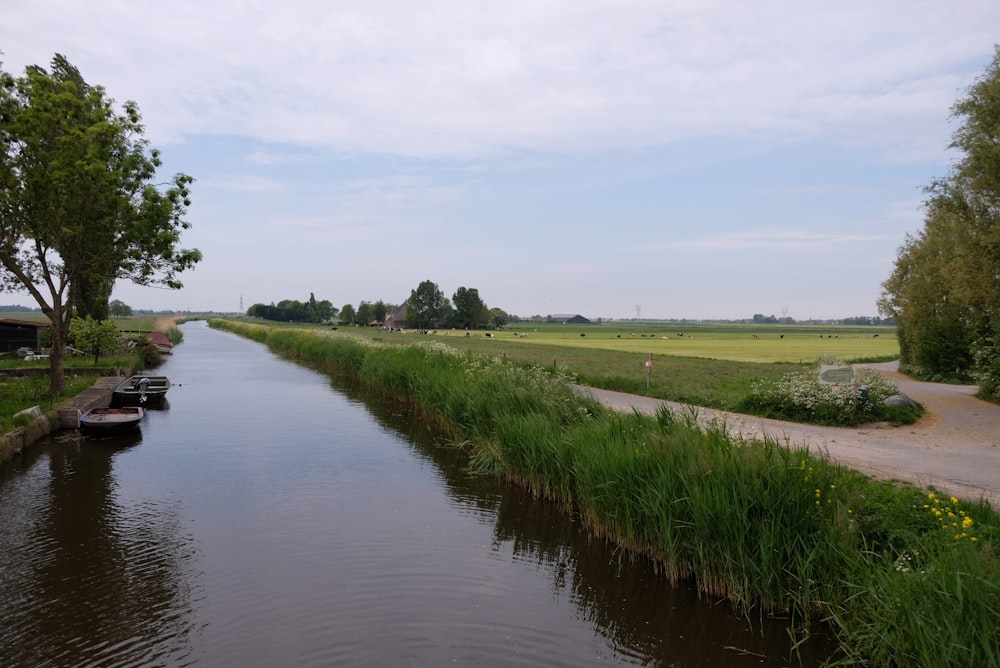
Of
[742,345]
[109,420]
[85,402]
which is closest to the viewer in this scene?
[109,420]

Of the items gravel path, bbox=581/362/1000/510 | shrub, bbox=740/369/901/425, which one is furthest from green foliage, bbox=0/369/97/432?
shrub, bbox=740/369/901/425

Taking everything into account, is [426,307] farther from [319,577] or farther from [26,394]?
[319,577]

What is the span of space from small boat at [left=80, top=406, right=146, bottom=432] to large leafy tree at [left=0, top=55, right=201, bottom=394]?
320 cm

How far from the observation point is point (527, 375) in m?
16.6

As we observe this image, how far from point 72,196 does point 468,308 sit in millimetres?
120245

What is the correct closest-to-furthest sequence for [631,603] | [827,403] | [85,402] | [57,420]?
[631,603] → [827,403] → [57,420] → [85,402]

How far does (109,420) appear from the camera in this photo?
16703mm

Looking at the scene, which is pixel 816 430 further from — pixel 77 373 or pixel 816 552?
pixel 77 373

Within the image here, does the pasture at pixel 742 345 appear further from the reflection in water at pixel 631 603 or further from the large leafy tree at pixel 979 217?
the reflection in water at pixel 631 603

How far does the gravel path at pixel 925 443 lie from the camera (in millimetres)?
9078

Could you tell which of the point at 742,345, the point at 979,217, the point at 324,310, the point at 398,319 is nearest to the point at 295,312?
the point at 324,310

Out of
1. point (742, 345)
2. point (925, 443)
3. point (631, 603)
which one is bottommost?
point (631, 603)

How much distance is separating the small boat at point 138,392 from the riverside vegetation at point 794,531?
16.5m

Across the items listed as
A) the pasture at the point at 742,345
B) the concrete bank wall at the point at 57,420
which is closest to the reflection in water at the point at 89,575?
the concrete bank wall at the point at 57,420
